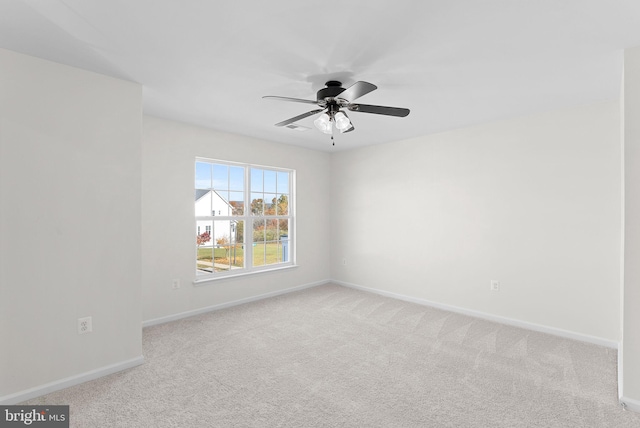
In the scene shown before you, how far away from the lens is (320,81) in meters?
2.70

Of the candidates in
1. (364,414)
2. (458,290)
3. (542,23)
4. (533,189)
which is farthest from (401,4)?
(458,290)

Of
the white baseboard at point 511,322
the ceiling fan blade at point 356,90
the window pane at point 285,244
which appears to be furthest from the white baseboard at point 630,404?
the window pane at point 285,244

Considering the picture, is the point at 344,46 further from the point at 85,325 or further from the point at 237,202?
the point at 237,202

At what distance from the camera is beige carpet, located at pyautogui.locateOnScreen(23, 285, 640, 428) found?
6.92 ft

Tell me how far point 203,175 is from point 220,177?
25cm

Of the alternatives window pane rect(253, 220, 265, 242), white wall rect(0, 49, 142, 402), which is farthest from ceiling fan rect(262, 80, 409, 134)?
window pane rect(253, 220, 265, 242)

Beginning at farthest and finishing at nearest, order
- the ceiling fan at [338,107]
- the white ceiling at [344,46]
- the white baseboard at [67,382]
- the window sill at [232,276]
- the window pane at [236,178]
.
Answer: the window pane at [236,178], the window sill at [232,276], the ceiling fan at [338,107], the white baseboard at [67,382], the white ceiling at [344,46]

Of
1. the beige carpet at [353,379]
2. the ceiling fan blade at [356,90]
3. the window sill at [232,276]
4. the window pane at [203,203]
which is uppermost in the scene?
the ceiling fan blade at [356,90]

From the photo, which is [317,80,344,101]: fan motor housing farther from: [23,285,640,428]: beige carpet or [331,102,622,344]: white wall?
[331,102,622,344]: white wall

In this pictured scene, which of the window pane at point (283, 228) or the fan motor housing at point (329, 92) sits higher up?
the fan motor housing at point (329, 92)

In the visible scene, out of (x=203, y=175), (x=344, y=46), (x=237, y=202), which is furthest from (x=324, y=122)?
(x=237, y=202)

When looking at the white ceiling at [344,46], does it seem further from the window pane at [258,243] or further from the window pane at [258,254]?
the window pane at [258,254]

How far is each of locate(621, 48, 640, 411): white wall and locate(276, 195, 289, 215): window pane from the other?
165 inches

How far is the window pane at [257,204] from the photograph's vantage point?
5.00 metres
